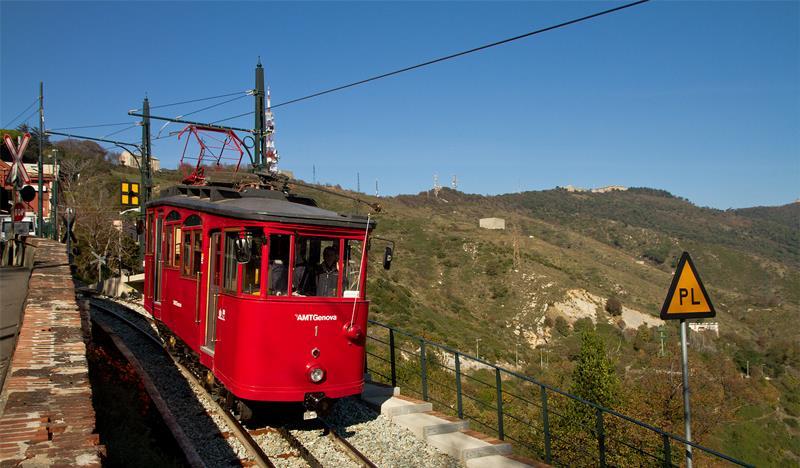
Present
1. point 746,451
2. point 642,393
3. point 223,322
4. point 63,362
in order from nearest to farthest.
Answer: point 63,362, point 223,322, point 642,393, point 746,451

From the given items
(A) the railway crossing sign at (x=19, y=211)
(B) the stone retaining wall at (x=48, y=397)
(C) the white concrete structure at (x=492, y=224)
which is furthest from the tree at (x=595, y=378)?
(C) the white concrete structure at (x=492, y=224)

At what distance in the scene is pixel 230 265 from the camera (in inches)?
335

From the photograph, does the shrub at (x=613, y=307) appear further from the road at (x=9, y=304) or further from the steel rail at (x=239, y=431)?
the steel rail at (x=239, y=431)

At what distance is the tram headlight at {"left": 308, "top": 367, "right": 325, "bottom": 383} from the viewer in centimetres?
795

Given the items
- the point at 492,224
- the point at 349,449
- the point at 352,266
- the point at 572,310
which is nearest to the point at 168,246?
the point at 352,266

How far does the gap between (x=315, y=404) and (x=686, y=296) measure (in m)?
4.46

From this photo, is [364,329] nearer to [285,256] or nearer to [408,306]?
[285,256]

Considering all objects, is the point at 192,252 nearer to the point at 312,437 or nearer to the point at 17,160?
the point at 312,437

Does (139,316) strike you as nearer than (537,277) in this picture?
Yes

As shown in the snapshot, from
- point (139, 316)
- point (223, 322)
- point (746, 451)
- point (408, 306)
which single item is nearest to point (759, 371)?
point (746, 451)

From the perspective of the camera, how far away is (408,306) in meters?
57.8

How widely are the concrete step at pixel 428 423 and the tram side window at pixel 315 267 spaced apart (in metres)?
2.08

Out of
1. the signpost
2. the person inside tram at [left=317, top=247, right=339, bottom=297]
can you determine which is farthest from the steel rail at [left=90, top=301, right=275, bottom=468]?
the signpost

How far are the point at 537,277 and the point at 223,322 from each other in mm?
71112
